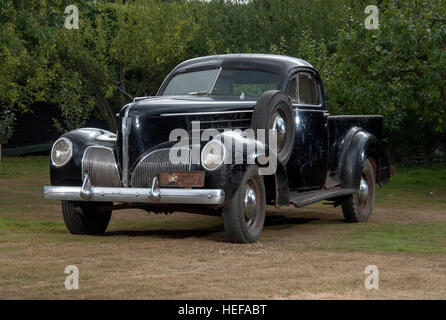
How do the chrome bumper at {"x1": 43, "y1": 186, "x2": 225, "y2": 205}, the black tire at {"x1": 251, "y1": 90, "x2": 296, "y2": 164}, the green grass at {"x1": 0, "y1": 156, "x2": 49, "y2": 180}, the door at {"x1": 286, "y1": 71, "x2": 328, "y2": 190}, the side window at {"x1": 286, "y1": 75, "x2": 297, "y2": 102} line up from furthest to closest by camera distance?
the green grass at {"x1": 0, "y1": 156, "x2": 49, "y2": 180} → the side window at {"x1": 286, "y1": 75, "x2": 297, "y2": 102} → the door at {"x1": 286, "y1": 71, "x2": 328, "y2": 190} → the black tire at {"x1": 251, "y1": 90, "x2": 296, "y2": 164} → the chrome bumper at {"x1": 43, "y1": 186, "x2": 225, "y2": 205}

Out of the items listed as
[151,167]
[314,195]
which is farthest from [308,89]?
[151,167]

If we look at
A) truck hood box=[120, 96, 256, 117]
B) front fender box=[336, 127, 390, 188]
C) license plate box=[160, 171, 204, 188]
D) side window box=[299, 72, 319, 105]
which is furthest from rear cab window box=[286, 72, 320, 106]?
license plate box=[160, 171, 204, 188]

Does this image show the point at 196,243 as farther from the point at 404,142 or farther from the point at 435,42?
the point at 404,142

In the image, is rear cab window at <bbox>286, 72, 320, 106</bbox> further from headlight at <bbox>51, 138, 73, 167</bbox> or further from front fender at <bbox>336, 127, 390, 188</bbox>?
headlight at <bbox>51, 138, 73, 167</bbox>

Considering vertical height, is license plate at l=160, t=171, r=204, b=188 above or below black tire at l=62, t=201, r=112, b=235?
above

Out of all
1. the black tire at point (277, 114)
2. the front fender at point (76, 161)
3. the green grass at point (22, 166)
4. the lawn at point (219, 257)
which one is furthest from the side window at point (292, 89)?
the green grass at point (22, 166)

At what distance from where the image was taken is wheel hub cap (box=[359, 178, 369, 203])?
10.2 m

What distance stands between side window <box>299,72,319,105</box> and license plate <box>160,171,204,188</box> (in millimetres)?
2400

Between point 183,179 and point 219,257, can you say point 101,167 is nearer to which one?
point 183,179

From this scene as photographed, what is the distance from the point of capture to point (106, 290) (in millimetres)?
5250

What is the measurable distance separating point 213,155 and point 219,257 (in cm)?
106

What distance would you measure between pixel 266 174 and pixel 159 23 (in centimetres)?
1746

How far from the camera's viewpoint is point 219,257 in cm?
674
